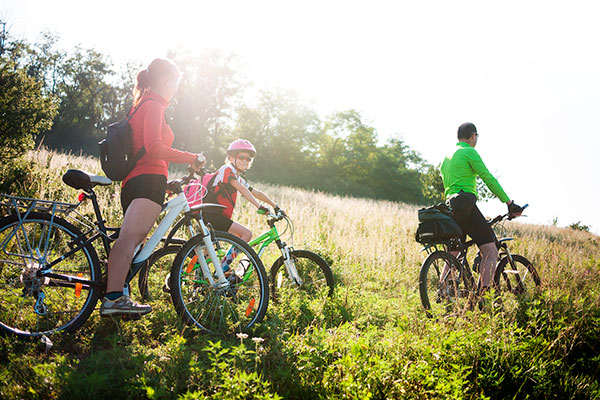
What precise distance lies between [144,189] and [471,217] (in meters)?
4.01

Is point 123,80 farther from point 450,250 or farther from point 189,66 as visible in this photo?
point 450,250

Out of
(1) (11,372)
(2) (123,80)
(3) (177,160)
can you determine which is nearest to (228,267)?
(3) (177,160)

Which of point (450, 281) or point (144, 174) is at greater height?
point (144, 174)

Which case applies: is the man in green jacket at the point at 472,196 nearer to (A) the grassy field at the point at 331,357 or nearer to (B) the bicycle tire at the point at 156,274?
(A) the grassy field at the point at 331,357

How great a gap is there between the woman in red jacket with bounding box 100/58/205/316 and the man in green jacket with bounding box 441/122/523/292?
3.39m

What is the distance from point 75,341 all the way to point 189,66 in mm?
47021

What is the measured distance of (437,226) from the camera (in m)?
4.82

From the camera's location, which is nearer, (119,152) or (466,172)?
(119,152)

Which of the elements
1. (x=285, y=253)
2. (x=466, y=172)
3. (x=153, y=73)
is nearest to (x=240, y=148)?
(x=285, y=253)

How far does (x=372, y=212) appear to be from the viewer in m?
13.3

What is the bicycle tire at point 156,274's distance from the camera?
3.89 m

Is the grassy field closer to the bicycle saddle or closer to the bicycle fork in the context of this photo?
the bicycle fork

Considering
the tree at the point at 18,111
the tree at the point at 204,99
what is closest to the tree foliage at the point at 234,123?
the tree at the point at 204,99

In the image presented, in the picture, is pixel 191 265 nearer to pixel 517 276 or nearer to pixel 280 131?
pixel 517 276
